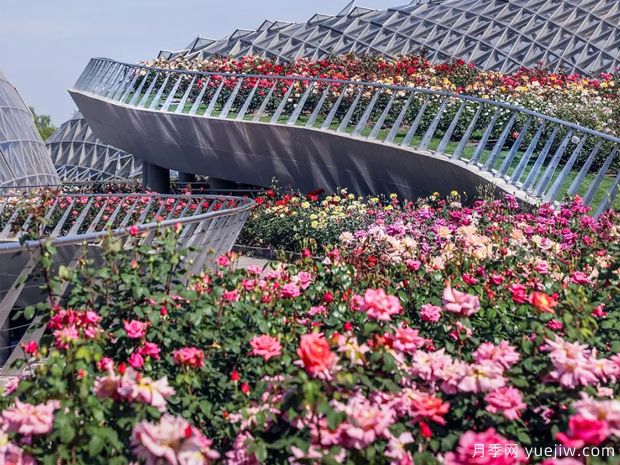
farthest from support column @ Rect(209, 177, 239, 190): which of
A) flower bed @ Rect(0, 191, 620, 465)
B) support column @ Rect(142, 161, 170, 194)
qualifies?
flower bed @ Rect(0, 191, 620, 465)

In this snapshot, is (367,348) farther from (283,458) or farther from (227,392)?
(227,392)

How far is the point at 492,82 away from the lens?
23.3 meters

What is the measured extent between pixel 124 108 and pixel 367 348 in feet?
84.1

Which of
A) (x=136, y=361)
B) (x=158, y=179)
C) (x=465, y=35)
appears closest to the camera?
(x=136, y=361)

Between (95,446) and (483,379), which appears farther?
(483,379)

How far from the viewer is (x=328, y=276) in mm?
7246

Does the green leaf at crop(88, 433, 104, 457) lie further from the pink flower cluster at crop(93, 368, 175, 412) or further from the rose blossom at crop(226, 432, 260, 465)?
the rose blossom at crop(226, 432, 260, 465)

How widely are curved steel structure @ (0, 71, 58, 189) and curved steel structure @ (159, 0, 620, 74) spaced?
938 cm

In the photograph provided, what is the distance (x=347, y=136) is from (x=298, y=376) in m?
16.9

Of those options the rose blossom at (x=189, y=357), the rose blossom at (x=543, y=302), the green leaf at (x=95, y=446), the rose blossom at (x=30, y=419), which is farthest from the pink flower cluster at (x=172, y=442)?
the rose blossom at (x=543, y=302)

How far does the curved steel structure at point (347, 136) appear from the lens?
16.0m

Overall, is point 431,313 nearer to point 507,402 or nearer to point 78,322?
point 507,402

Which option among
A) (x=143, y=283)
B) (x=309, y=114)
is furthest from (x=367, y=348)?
(x=309, y=114)

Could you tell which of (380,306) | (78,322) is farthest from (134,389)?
(380,306)
